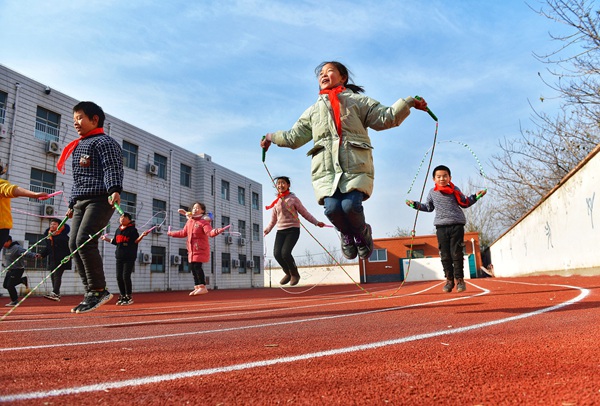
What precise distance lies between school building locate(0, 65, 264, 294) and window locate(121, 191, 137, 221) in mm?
55

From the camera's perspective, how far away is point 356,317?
4262 millimetres

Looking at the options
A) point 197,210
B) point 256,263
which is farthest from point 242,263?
point 197,210

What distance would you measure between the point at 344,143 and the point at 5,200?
4254 mm

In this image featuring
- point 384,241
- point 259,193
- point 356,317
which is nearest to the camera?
point 356,317

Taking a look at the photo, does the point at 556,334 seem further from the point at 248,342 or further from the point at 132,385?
the point at 132,385

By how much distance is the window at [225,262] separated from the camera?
33031 mm

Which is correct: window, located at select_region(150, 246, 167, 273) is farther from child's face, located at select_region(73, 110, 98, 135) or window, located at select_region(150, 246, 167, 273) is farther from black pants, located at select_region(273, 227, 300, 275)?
child's face, located at select_region(73, 110, 98, 135)

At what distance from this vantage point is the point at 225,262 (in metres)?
33.4

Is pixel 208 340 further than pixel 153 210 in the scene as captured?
No

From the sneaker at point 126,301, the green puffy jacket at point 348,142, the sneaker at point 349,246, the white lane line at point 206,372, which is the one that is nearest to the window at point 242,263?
the sneaker at point 126,301

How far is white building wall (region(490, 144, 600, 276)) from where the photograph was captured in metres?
11.0

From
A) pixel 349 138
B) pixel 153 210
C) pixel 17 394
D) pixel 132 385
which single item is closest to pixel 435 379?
pixel 132 385

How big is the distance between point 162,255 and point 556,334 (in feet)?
87.3

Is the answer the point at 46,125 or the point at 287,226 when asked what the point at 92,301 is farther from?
the point at 46,125
